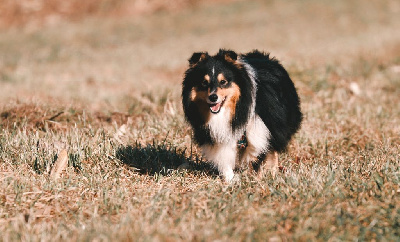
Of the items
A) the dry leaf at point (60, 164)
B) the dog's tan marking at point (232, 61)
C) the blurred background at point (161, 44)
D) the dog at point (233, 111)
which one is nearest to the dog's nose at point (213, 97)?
the dog at point (233, 111)

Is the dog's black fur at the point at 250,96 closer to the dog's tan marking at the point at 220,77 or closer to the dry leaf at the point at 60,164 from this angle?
the dog's tan marking at the point at 220,77

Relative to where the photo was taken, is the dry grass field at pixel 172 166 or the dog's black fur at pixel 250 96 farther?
the dog's black fur at pixel 250 96

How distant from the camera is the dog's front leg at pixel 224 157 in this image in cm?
374

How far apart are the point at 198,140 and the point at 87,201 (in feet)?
3.71

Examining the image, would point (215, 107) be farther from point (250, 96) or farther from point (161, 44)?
point (161, 44)

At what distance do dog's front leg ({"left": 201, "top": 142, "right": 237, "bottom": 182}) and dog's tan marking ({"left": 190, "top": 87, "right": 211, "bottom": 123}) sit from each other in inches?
11.0

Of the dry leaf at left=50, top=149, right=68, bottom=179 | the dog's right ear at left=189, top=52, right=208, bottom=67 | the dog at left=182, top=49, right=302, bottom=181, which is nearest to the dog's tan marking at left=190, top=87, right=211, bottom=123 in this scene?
the dog at left=182, top=49, right=302, bottom=181

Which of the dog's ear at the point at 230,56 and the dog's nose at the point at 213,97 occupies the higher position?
the dog's ear at the point at 230,56

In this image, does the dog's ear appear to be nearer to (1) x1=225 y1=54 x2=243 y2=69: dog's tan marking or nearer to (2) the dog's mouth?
(1) x1=225 y1=54 x2=243 y2=69: dog's tan marking

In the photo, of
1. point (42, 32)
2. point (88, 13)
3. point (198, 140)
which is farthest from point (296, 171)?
point (88, 13)

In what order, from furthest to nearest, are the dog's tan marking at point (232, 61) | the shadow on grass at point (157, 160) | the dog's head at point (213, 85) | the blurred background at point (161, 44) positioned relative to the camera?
the blurred background at point (161, 44)
the shadow on grass at point (157, 160)
the dog's tan marking at point (232, 61)
the dog's head at point (213, 85)

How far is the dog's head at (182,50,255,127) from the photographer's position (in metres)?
3.52

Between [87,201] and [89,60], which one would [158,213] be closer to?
[87,201]

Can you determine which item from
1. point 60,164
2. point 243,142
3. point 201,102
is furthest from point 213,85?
point 60,164
